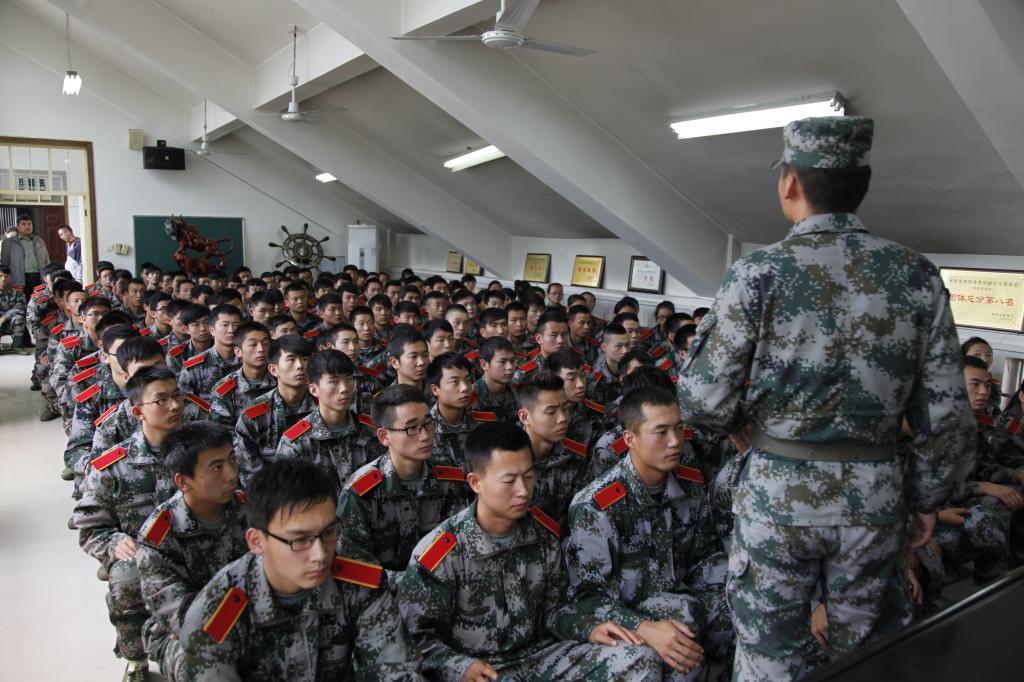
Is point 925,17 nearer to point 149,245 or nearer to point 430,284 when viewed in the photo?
point 430,284

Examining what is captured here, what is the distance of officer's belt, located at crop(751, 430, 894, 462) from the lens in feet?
5.23

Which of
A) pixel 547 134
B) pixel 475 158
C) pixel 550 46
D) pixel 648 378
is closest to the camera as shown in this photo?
pixel 648 378

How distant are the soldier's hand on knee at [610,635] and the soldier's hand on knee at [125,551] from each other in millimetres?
1481

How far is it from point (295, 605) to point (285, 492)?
0.29 meters

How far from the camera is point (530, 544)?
2.19m

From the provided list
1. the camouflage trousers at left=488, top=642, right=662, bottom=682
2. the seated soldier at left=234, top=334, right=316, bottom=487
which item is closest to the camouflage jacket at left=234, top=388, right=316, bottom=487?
the seated soldier at left=234, top=334, right=316, bottom=487

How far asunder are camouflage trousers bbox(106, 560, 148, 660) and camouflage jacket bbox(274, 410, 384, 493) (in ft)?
2.66

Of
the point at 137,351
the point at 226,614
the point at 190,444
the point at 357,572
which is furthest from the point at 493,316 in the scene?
the point at 226,614

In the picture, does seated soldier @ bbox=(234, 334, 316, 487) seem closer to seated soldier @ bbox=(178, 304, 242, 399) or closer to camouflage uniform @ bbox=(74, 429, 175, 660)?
camouflage uniform @ bbox=(74, 429, 175, 660)

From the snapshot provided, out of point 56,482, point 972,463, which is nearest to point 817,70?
point 972,463

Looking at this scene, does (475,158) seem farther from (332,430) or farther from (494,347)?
(332,430)

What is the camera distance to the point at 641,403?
8.36ft

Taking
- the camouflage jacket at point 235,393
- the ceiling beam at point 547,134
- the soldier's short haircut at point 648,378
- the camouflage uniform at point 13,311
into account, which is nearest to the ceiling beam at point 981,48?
the soldier's short haircut at point 648,378

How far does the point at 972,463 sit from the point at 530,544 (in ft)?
3.90
